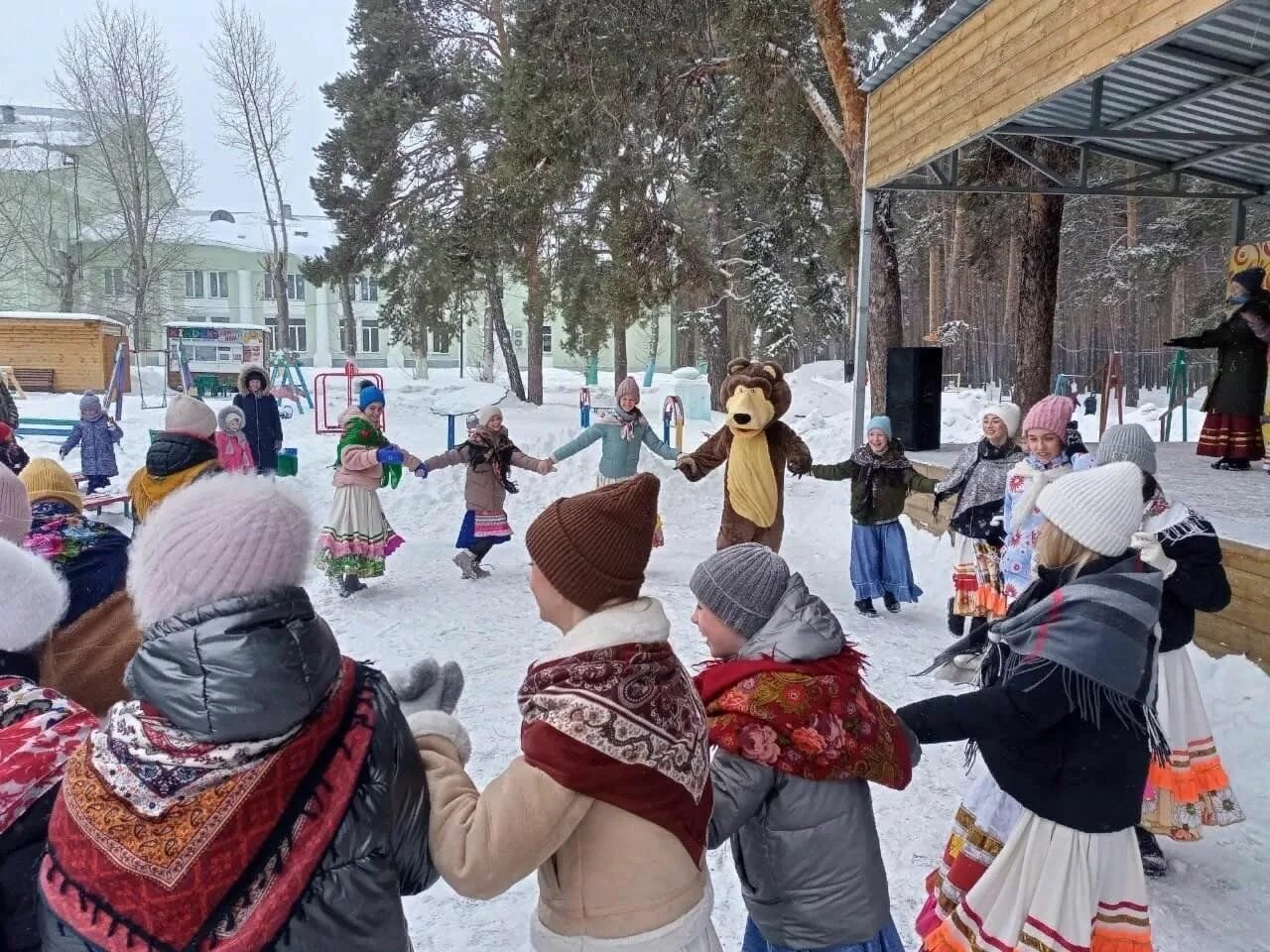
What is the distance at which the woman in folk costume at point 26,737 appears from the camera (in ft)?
4.29

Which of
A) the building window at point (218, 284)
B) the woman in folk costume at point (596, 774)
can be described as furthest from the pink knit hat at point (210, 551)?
the building window at point (218, 284)

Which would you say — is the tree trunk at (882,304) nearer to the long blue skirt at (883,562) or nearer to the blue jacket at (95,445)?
the long blue skirt at (883,562)

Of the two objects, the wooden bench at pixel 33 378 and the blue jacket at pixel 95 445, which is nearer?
the blue jacket at pixel 95 445

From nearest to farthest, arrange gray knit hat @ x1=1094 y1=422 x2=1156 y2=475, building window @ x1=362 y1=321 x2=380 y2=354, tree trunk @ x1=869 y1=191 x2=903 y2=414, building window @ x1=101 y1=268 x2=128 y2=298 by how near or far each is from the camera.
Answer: gray knit hat @ x1=1094 y1=422 x2=1156 y2=475, tree trunk @ x1=869 y1=191 x2=903 y2=414, building window @ x1=101 y1=268 x2=128 y2=298, building window @ x1=362 y1=321 x2=380 y2=354

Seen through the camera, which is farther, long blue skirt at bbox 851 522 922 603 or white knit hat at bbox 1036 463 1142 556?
long blue skirt at bbox 851 522 922 603

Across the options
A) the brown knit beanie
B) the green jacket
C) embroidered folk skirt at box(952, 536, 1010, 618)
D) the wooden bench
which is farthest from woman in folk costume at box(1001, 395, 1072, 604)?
the wooden bench

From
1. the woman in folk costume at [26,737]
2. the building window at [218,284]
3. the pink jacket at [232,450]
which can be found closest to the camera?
the woman in folk costume at [26,737]

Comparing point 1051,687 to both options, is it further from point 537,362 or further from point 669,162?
point 537,362

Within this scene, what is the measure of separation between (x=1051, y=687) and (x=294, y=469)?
11458 mm

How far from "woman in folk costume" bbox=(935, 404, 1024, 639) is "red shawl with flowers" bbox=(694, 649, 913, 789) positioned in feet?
12.2

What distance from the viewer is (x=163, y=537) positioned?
116 centimetres

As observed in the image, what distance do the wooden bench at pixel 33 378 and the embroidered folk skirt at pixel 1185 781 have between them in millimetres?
24853

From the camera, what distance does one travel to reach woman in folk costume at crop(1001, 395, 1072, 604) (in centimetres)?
450

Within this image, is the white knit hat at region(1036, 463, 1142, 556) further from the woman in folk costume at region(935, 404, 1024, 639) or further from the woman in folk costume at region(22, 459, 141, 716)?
the woman in folk costume at region(935, 404, 1024, 639)
